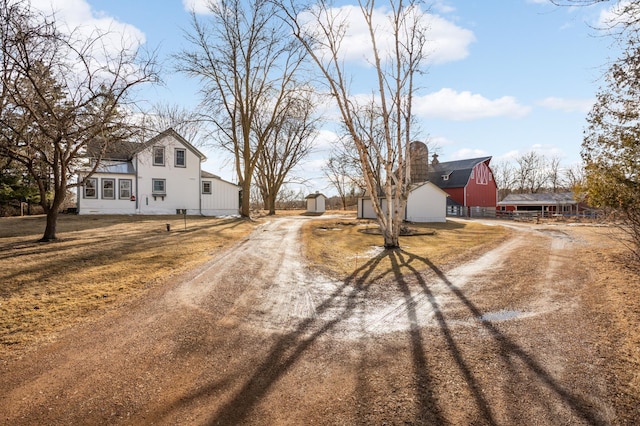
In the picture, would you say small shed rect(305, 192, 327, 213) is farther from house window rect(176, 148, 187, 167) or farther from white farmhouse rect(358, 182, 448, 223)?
house window rect(176, 148, 187, 167)

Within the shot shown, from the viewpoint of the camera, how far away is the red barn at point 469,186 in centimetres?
4175

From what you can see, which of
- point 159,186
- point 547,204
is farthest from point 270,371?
point 547,204

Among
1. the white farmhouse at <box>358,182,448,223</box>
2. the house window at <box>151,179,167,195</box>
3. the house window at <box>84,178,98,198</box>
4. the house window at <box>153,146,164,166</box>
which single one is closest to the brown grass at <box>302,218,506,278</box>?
the white farmhouse at <box>358,182,448,223</box>

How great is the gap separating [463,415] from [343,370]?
4.62ft

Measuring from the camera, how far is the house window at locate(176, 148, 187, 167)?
27.9 m

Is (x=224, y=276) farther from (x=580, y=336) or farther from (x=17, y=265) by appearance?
(x=580, y=336)

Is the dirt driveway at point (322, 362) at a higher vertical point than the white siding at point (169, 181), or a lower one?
lower

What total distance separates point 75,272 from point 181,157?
70.2ft

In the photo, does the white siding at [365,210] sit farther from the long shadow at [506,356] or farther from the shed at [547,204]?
the long shadow at [506,356]

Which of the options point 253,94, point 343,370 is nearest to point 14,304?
point 343,370

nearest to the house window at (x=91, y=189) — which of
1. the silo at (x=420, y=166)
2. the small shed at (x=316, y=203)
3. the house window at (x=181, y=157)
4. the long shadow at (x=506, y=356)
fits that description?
the house window at (x=181, y=157)

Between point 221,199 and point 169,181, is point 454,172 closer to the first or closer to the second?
point 221,199

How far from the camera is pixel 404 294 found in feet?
25.0

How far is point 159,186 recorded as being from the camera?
27281 millimetres
